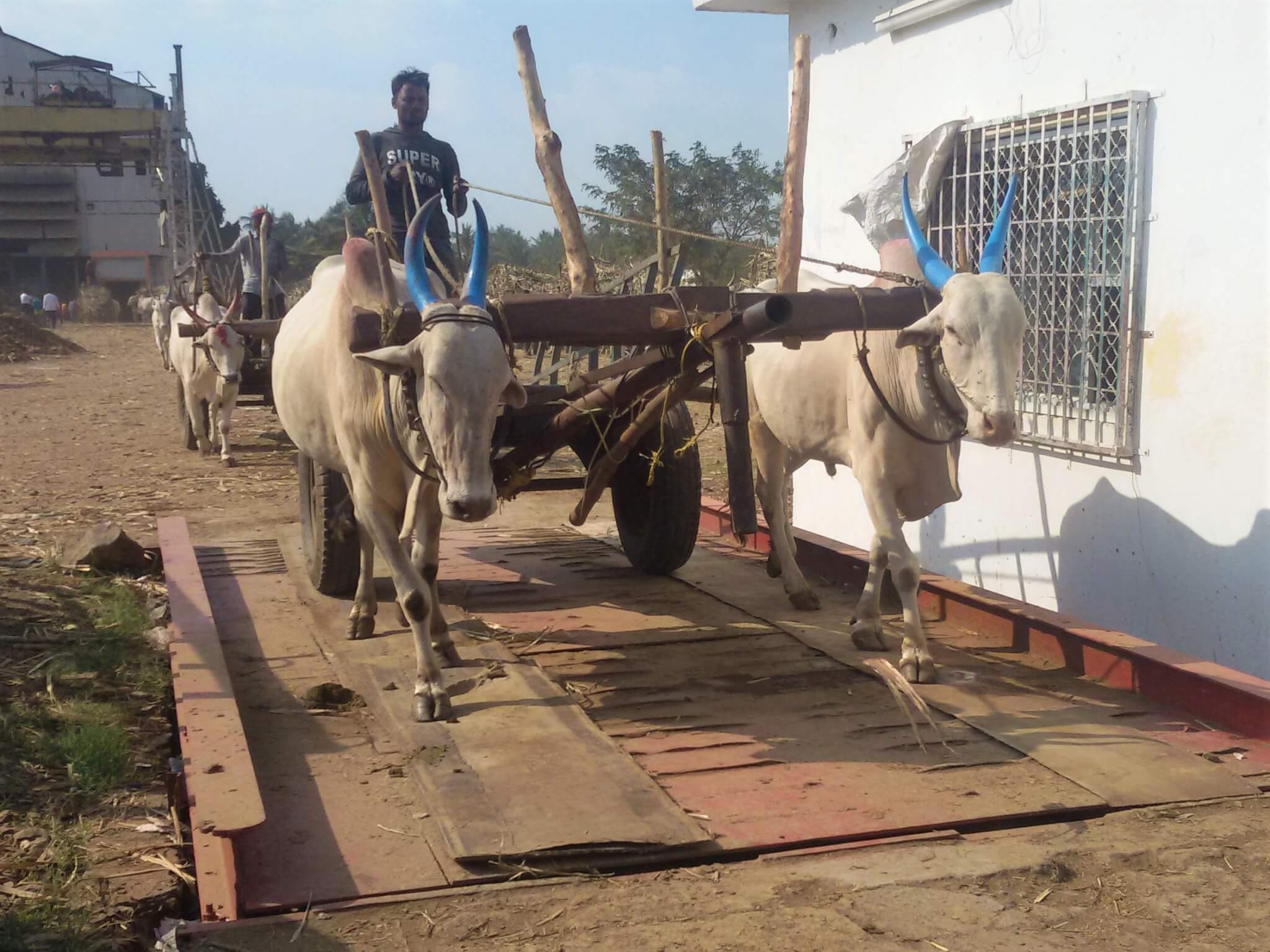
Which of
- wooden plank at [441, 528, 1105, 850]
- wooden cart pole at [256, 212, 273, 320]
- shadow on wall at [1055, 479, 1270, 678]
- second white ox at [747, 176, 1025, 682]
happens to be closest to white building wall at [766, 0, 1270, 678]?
shadow on wall at [1055, 479, 1270, 678]

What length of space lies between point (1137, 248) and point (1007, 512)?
1.62 m

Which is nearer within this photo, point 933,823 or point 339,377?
point 933,823

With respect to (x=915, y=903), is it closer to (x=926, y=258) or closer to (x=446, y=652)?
(x=446, y=652)

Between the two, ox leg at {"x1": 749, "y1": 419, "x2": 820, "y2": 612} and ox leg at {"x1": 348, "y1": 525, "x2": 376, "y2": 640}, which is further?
ox leg at {"x1": 749, "y1": 419, "x2": 820, "y2": 612}

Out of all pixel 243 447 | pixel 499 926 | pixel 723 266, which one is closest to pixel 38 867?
pixel 499 926

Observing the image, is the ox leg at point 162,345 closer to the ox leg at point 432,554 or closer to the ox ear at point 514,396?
the ox leg at point 432,554

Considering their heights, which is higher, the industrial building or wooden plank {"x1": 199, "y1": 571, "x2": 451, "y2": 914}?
the industrial building

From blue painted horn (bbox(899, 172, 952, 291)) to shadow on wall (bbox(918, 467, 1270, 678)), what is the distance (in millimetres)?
1640

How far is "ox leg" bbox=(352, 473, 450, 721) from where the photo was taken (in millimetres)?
4672

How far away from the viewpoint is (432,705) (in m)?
4.66

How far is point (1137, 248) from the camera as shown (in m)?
5.83

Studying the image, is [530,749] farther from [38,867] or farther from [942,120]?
[942,120]

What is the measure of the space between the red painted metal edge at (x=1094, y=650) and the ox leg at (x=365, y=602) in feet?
6.12

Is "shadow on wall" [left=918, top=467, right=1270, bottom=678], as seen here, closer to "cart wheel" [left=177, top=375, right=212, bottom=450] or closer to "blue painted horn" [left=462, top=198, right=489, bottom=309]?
"blue painted horn" [left=462, top=198, right=489, bottom=309]
